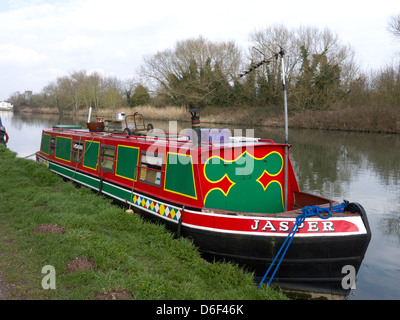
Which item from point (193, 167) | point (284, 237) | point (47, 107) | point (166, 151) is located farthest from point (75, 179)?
point (47, 107)

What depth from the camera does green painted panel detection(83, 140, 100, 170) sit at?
868cm

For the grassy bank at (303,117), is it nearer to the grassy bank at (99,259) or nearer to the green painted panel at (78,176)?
the green painted panel at (78,176)

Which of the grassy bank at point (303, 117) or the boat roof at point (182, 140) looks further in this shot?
the grassy bank at point (303, 117)

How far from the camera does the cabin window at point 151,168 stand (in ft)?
21.9

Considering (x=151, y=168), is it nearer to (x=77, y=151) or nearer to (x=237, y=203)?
(x=237, y=203)

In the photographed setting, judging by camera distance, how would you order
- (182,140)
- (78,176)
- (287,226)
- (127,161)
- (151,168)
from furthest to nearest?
(78,176)
(127,161)
(182,140)
(151,168)
(287,226)

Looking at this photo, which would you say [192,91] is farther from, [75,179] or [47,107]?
[47,107]

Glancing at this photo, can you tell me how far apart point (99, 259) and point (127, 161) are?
3.16m

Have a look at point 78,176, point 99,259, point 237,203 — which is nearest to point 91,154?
point 78,176

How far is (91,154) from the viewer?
351 inches

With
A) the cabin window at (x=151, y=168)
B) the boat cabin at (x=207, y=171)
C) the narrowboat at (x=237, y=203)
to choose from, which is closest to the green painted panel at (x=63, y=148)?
the narrowboat at (x=237, y=203)

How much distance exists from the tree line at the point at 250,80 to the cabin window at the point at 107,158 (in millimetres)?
18638
